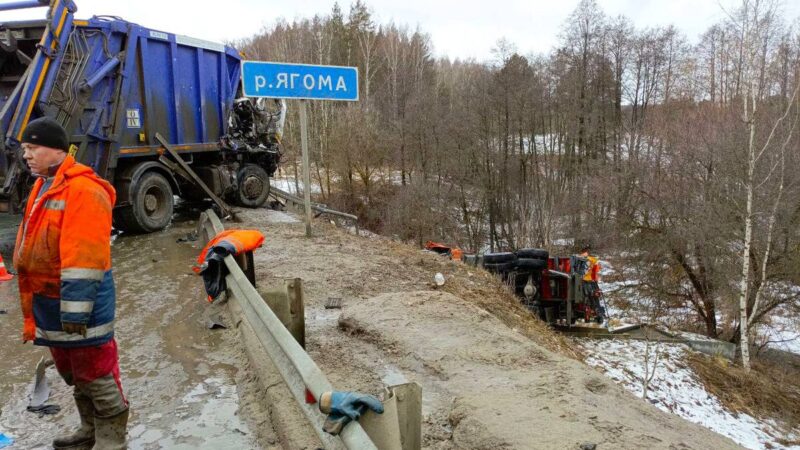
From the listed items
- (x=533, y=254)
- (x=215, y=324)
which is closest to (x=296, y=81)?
(x=215, y=324)

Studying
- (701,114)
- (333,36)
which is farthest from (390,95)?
(701,114)

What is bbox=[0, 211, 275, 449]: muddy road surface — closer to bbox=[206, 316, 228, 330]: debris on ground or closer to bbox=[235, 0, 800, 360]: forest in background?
bbox=[206, 316, 228, 330]: debris on ground

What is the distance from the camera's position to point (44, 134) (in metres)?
2.48

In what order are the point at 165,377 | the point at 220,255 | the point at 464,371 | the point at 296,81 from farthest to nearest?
1. the point at 296,81
2. the point at 220,255
3. the point at 165,377
4. the point at 464,371

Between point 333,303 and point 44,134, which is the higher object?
point 44,134

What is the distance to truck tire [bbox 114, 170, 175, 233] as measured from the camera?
8125 mm

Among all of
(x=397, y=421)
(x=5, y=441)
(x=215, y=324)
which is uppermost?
(x=397, y=421)

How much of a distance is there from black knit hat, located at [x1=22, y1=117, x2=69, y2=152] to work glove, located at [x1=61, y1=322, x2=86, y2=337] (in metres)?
0.84

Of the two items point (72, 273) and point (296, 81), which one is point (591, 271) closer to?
point (296, 81)

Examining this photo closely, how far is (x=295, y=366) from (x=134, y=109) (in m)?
7.33

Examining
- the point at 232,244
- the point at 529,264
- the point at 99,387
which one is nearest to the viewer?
the point at 99,387

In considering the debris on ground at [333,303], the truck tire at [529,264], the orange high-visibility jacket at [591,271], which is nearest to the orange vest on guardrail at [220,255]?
the debris on ground at [333,303]

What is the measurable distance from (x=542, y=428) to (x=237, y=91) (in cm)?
1006

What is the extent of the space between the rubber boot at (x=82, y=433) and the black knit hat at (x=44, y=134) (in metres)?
1.26
